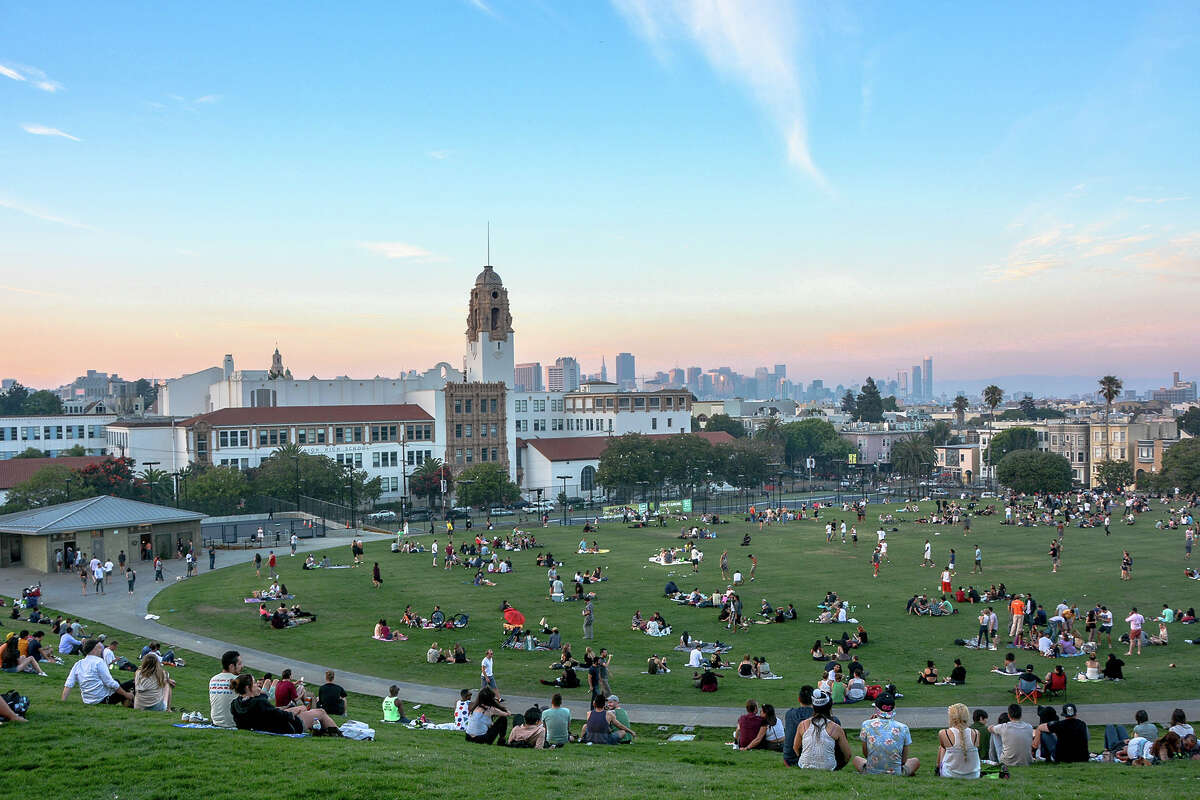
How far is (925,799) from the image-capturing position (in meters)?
12.4

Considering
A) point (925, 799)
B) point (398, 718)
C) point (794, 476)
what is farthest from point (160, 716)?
point (794, 476)

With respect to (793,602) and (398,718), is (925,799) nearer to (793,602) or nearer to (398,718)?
(398,718)

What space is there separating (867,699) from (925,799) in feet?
33.9

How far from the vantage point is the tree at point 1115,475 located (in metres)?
110

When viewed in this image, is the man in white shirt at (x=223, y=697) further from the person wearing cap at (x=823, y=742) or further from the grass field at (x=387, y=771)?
the person wearing cap at (x=823, y=742)

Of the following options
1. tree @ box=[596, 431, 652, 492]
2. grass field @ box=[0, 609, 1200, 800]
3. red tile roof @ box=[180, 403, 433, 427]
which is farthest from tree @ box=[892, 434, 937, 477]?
grass field @ box=[0, 609, 1200, 800]

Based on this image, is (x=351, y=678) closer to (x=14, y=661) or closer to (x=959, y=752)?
(x=14, y=661)

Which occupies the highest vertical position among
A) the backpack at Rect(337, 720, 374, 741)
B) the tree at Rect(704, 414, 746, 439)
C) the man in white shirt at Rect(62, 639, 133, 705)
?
the tree at Rect(704, 414, 746, 439)

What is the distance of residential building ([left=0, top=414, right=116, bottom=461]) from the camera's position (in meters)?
103

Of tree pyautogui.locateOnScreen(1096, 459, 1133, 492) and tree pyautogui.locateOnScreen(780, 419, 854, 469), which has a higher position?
tree pyautogui.locateOnScreen(780, 419, 854, 469)

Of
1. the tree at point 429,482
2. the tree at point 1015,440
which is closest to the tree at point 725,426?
the tree at point 1015,440

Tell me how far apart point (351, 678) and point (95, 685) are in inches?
376

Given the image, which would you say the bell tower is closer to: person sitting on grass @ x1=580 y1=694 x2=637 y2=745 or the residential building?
the residential building

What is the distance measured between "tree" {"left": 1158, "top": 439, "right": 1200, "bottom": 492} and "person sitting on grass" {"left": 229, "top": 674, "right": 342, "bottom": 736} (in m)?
92.3
